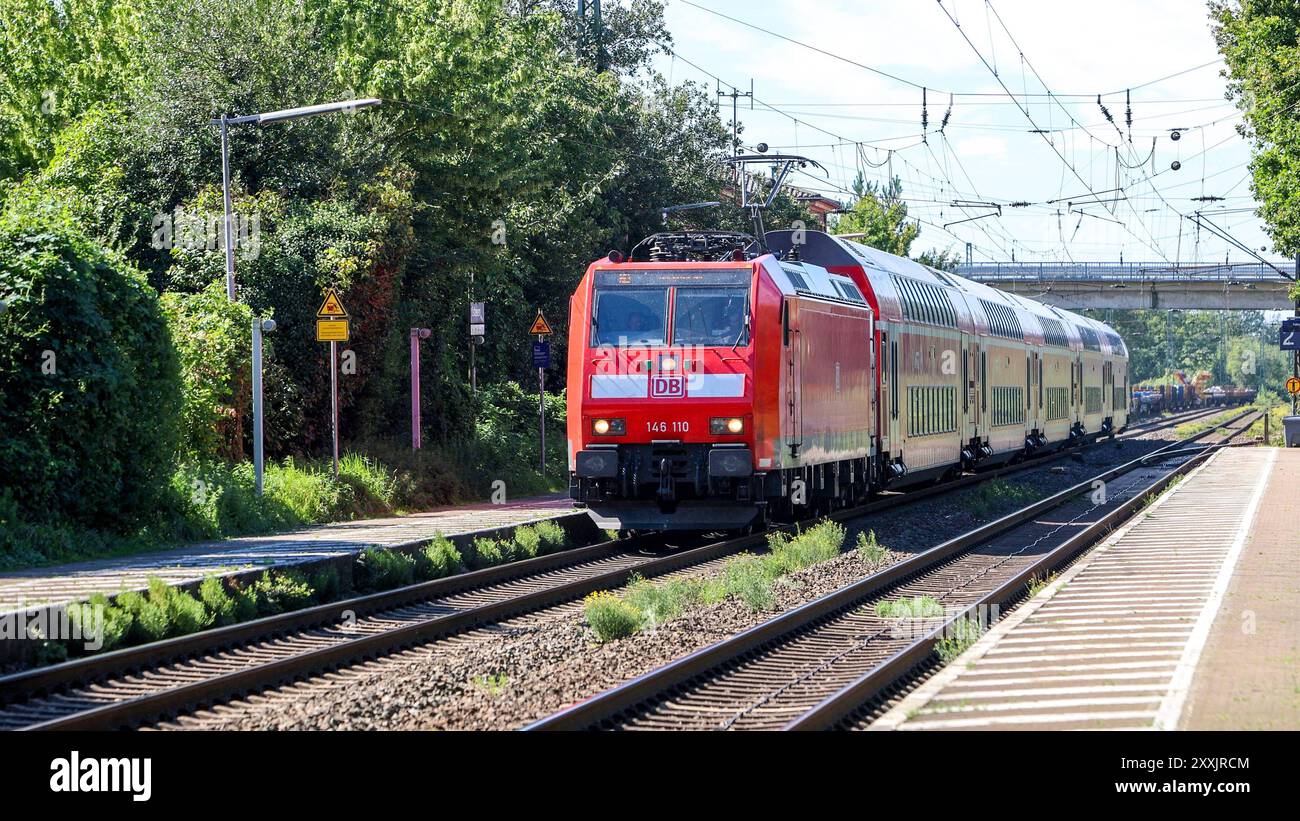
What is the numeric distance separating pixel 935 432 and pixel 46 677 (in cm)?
2068

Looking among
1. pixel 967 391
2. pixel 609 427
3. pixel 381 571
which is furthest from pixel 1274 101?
pixel 381 571

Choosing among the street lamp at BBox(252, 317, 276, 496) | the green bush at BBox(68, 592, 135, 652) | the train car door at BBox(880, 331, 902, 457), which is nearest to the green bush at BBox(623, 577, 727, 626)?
the green bush at BBox(68, 592, 135, 652)

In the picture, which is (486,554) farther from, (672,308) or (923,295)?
(923,295)

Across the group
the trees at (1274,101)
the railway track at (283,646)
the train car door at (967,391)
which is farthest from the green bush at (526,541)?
the trees at (1274,101)

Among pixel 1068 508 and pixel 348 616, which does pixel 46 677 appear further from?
pixel 1068 508

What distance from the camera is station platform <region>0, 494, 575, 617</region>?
44.2ft

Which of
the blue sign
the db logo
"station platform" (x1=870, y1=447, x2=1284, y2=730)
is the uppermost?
the blue sign

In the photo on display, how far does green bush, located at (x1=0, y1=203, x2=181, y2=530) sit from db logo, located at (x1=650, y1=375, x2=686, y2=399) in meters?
6.00

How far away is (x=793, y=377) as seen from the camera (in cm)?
1969

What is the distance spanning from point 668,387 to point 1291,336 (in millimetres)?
30579

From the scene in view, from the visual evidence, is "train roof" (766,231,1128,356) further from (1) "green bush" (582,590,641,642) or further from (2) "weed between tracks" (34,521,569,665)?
(1) "green bush" (582,590,641,642)

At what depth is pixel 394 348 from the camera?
27.5 m

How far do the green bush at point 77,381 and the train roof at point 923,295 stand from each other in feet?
30.5
